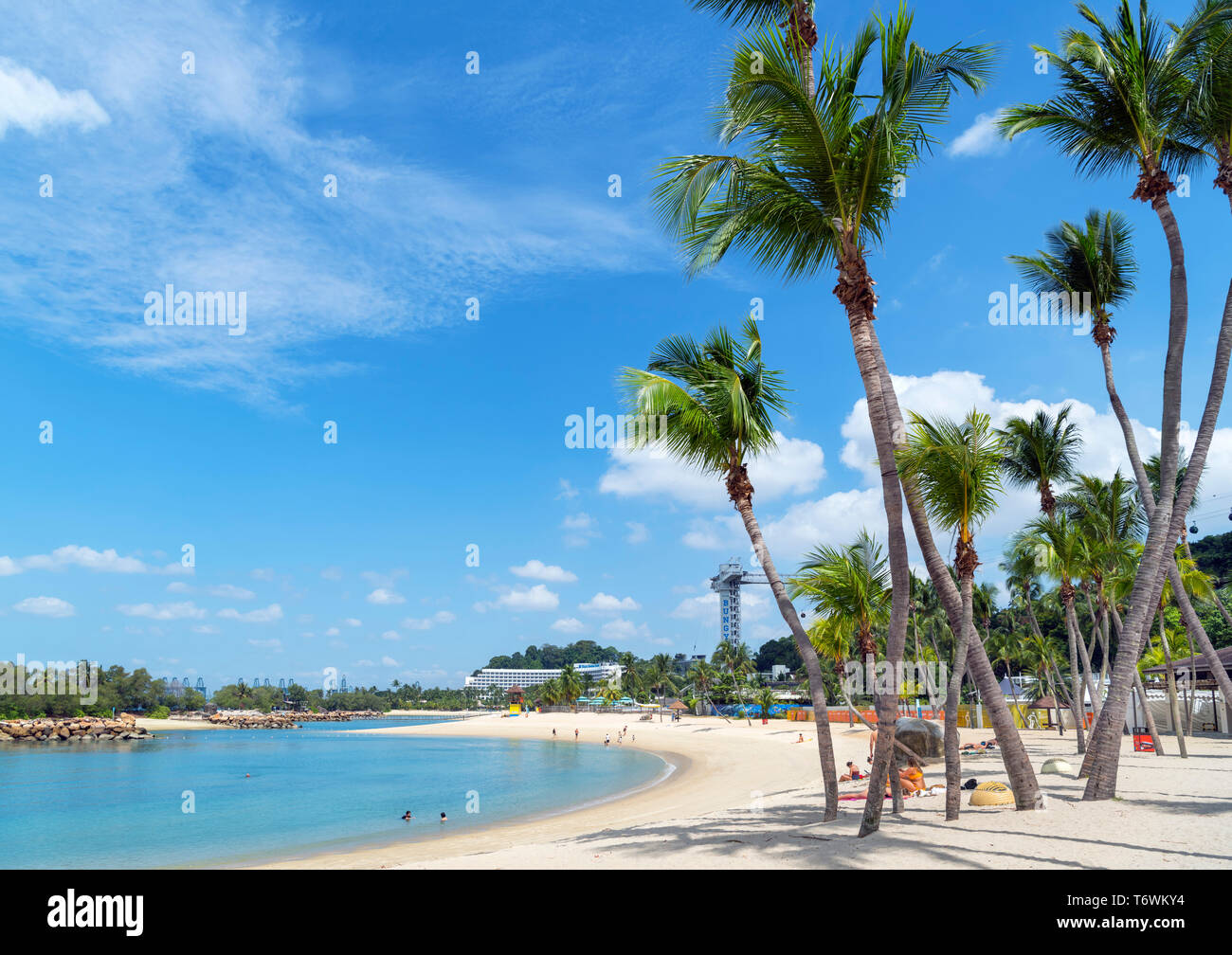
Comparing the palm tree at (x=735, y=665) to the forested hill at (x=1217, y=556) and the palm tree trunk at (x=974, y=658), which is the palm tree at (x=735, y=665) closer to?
the forested hill at (x=1217, y=556)

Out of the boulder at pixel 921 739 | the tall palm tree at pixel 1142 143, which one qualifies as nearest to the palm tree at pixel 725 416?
the tall palm tree at pixel 1142 143

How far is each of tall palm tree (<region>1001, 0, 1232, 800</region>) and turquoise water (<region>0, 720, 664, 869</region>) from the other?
19.7 metres

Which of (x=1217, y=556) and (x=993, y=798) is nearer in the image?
(x=993, y=798)

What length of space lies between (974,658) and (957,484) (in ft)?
8.46

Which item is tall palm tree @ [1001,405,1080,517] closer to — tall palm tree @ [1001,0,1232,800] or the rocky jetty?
tall palm tree @ [1001,0,1232,800]

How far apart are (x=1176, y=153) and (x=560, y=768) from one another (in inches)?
1686

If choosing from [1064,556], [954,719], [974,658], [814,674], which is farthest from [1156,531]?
[1064,556]

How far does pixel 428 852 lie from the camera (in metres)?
19.1

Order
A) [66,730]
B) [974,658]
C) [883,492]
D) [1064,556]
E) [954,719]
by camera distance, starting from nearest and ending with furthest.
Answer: [883,492] → [954,719] → [974,658] → [1064,556] → [66,730]

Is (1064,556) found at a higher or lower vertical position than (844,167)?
lower

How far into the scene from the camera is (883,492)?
9844 mm

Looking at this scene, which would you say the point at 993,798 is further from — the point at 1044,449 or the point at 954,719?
the point at 1044,449

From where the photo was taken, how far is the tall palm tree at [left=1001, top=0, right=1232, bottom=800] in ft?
36.6
